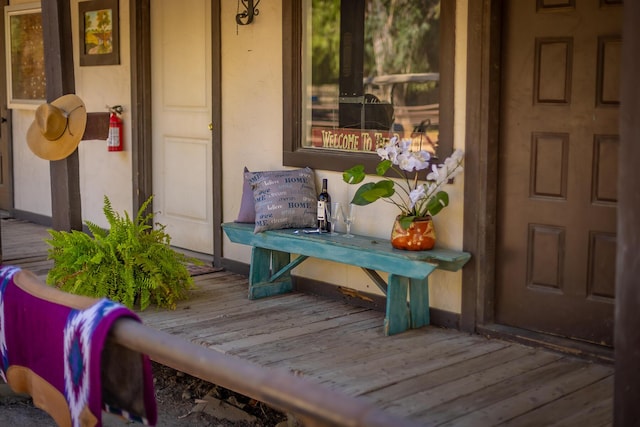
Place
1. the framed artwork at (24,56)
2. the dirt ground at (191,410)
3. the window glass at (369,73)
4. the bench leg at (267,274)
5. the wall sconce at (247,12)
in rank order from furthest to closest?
the framed artwork at (24,56), the wall sconce at (247,12), the bench leg at (267,274), the window glass at (369,73), the dirt ground at (191,410)

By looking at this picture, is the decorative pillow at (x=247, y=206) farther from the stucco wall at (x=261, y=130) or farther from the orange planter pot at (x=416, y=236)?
the orange planter pot at (x=416, y=236)

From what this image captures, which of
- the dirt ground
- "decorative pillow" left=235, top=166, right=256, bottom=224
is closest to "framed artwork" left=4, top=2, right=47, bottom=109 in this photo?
"decorative pillow" left=235, top=166, right=256, bottom=224

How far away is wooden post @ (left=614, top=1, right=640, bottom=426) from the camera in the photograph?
9.86 feet

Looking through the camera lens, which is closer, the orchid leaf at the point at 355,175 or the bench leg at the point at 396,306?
the bench leg at the point at 396,306

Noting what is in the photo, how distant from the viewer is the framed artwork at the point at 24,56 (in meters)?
9.24

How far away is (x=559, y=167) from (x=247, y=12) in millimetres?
2747

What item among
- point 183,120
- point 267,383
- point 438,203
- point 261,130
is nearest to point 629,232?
point 267,383

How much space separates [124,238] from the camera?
5.93m

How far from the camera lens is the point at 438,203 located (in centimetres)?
525

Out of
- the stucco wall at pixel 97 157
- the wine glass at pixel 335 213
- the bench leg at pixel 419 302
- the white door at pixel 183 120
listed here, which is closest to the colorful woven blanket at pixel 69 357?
the bench leg at pixel 419 302

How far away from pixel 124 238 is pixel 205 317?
765 mm

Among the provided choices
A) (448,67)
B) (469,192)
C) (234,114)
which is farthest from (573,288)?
(234,114)

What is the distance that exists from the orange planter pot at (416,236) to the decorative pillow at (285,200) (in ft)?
2.89

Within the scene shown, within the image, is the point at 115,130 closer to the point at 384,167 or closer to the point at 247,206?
the point at 247,206
